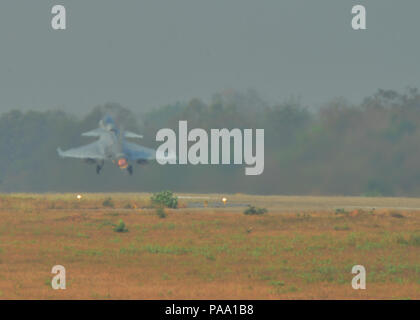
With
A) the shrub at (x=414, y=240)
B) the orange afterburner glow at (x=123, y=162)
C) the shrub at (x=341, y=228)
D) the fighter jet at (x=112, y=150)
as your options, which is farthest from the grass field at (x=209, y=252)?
the fighter jet at (x=112, y=150)

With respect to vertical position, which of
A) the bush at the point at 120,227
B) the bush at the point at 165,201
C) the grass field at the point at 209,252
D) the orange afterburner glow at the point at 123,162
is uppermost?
the orange afterburner glow at the point at 123,162

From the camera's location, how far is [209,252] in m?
45.3

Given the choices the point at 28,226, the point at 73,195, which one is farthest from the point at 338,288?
the point at 73,195

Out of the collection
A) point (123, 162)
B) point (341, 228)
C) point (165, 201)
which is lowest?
point (341, 228)

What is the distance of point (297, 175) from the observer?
310ft

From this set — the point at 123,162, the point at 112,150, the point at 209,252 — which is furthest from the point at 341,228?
the point at 112,150

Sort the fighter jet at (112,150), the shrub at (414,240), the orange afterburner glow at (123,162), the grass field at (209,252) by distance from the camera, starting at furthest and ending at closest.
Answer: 1. the orange afterburner glow at (123,162)
2. the fighter jet at (112,150)
3. the shrub at (414,240)
4. the grass field at (209,252)

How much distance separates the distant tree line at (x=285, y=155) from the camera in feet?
313

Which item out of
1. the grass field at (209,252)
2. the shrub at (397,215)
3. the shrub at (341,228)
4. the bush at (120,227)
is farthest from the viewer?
the shrub at (397,215)

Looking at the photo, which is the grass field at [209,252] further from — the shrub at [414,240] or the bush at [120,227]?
the bush at [120,227]

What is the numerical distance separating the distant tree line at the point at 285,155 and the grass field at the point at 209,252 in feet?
65.0

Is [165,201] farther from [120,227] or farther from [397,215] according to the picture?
[397,215]

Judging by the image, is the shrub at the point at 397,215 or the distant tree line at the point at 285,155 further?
the distant tree line at the point at 285,155

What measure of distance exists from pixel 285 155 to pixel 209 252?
52.5 metres
